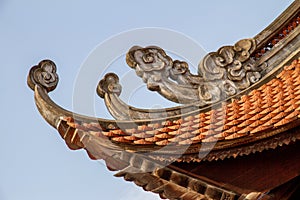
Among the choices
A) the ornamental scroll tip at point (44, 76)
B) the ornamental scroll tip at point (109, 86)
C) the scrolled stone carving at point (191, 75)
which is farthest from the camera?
the scrolled stone carving at point (191, 75)

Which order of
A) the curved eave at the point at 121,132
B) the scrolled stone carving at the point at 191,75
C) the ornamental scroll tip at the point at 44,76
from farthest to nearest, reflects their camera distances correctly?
the scrolled stone carving at the point at 191,75 < the ornamental scroll tip at the point at 44,76 < the curved eave at the point at 121,132

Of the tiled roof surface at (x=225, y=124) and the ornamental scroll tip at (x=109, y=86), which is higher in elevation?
the ornamental scroll tip at (x=109, y=86)

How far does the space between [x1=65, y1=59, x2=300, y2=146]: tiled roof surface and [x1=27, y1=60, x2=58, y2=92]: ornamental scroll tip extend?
2.38 feet

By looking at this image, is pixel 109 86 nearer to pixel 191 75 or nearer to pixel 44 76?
pixel 44 76

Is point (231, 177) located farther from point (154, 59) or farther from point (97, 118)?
point (154, 59)

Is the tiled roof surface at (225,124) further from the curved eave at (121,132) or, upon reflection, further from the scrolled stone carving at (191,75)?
the scrolled stone carving at (191,75)

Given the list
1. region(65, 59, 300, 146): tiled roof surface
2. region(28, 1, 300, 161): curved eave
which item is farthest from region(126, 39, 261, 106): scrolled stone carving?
region(65, 59, 300, 146): tiled roof surface

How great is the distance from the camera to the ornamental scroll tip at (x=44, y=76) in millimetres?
5707

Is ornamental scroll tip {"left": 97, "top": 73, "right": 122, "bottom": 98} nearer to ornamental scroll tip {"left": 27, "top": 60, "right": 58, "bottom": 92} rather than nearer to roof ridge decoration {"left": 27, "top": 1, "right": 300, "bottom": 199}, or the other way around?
roof ridge decoration {"left": 27, "top": 1, "right": 300, "bottom": 199}

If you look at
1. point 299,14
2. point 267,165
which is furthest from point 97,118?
point 299,14

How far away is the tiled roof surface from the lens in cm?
492

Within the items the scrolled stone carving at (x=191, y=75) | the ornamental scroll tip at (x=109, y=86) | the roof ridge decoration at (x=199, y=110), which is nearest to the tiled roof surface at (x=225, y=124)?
the roof ridge decoration at (x=199, y=110)

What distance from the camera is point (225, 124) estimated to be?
17.1 feet

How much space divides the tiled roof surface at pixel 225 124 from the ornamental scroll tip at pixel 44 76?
73 centimetres
